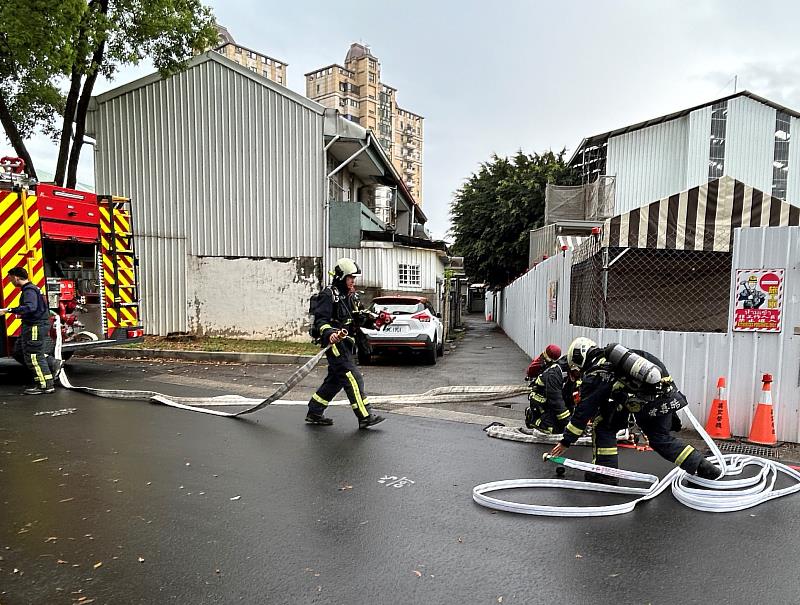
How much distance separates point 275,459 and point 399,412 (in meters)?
2.30

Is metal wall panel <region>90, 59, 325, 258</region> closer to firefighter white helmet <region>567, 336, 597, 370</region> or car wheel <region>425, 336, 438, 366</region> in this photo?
car wheel <region>425, 336, 438, 366</region>

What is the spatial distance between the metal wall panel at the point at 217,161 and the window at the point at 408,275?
97.0 inches

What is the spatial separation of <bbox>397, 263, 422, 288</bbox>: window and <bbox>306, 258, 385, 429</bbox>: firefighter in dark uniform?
359 inches

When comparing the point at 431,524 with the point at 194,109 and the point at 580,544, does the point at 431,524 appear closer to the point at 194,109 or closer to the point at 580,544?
the point at 580,544

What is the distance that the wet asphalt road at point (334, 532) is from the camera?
2.73m

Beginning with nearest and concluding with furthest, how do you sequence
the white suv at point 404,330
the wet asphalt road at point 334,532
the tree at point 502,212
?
the wet asphalt road at point 334,532, the white suv at point 404,330, the tree at point 502,212

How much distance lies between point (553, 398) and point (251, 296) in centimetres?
1071

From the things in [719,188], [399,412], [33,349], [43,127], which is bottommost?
[399,412]

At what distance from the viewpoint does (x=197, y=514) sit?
3607mm

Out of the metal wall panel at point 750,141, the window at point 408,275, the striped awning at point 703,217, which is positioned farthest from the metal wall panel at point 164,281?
the metal wall panel at point 750,141

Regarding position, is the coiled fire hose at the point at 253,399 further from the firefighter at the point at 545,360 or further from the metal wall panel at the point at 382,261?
the metal wall panel at the point at 382,261

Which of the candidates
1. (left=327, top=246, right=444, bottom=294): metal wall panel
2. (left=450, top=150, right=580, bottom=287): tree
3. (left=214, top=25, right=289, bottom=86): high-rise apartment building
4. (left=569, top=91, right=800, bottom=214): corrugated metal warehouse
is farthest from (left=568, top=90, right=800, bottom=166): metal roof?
(left=214, top=25, right=289, bottom=86): high-rise apartment building

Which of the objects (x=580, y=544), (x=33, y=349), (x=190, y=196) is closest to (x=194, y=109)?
(x=190, y=196)

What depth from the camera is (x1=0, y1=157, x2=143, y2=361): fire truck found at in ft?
27.2
